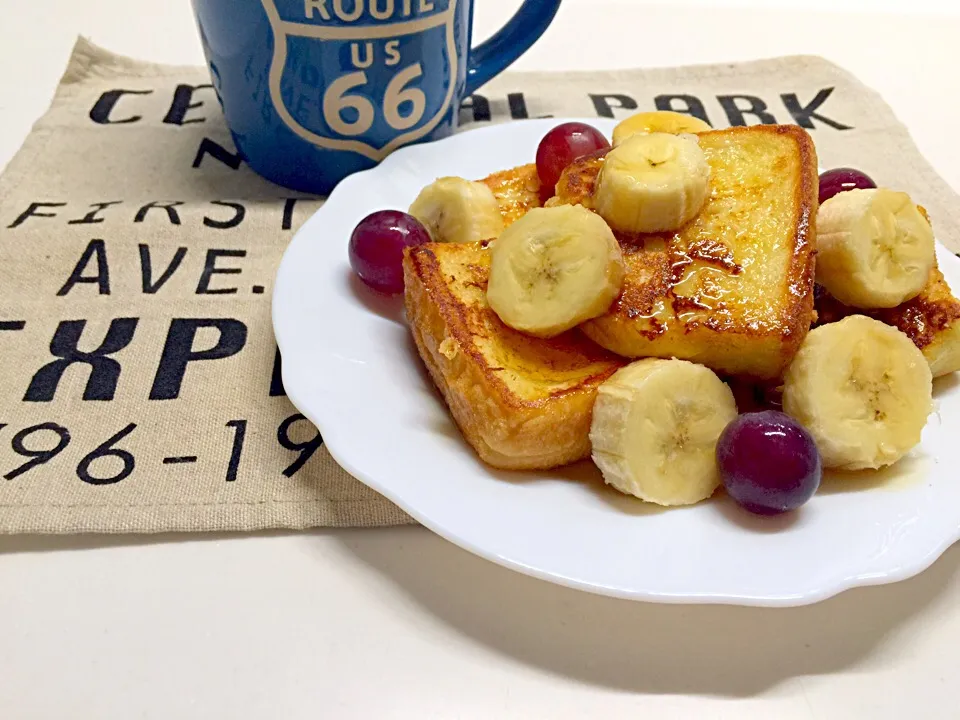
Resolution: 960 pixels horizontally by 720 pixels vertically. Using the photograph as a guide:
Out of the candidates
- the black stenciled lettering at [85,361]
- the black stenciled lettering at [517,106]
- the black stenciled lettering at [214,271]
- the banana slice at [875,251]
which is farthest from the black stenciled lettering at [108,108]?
the banana slice at [875,251]

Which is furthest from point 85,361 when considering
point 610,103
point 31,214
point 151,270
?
point 610,103

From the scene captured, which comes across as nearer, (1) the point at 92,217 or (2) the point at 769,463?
(2) the point at 769,463

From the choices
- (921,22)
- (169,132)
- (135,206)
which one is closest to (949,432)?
(135,206)

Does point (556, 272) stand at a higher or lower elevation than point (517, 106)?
higher

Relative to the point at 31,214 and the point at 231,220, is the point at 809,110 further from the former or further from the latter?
the point at 31,214

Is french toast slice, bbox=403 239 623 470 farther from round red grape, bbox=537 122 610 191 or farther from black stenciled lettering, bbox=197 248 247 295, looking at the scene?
black stenciled lettering, bbox=197 248 247 295

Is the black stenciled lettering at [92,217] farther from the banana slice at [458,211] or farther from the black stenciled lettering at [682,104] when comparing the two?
the black stenciled lettering at [682,104]

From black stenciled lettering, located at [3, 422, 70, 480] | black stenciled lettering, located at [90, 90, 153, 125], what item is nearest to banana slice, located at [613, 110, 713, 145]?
black stenciled lettering, located at [3, 422, 70, 480]
